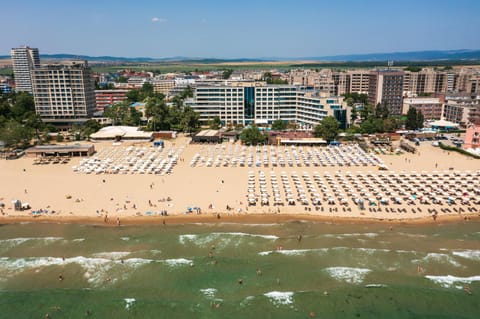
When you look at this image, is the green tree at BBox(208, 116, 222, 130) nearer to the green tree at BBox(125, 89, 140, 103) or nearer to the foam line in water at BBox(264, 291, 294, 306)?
the green tree at BBox(125, 89, 140, 103)

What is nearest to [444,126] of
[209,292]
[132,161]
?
[132,161]

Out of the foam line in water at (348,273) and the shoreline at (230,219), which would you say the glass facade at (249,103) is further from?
the foam line in water at (348,273)

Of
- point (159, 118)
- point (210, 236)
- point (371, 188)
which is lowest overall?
point (210, 236)

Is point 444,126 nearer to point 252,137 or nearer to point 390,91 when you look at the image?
point 390,91

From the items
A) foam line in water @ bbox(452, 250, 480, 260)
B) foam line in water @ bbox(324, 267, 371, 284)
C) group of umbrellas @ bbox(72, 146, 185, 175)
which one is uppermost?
group of umbrellas @ bbox(72, 146, 185, 175)

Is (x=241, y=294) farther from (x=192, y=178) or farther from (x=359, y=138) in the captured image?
(x=359, y=138)

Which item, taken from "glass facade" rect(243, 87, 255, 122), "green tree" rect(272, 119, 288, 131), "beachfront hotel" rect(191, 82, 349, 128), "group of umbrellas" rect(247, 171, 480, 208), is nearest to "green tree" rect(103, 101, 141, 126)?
"beachfront hotel" rect(191, 82, 349, 128)

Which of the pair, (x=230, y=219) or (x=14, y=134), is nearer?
(x=230, y=219)
